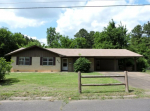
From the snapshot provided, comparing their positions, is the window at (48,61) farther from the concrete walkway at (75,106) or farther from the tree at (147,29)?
the tree at (147,29)

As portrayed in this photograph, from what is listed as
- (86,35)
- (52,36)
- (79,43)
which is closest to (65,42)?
(79,43)

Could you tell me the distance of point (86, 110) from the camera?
14.8 ft

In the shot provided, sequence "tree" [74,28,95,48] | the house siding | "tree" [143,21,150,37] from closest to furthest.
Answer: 1. the house siding
2. "tree" [143,21,150,37]
3. "tree" [74,28,95,48]

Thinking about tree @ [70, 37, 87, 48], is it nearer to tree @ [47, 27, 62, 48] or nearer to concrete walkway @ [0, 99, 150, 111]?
tree @ [47, 27, 62, 48]

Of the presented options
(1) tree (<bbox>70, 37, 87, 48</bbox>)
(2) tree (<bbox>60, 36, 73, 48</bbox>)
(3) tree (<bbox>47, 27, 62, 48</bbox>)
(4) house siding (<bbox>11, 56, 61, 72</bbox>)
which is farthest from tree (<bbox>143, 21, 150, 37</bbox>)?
(4) house siding (<bbox>11, 56, 61, 72</bbox>)

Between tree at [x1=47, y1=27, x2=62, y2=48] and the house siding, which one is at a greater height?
tree at [x1=47, y1=27, x2=62, y2=48]

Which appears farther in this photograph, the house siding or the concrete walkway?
the house siding

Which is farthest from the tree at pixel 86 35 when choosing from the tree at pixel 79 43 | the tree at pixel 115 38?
the tree at pixel 115 38

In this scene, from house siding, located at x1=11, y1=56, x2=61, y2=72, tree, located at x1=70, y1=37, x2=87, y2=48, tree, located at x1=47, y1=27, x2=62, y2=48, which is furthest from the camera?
tree, located at x1=47, y1=27, x2=62, y2=48

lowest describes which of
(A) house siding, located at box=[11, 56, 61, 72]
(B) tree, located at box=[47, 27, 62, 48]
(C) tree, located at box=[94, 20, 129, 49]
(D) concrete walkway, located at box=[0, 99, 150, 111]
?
(D) concrete walkway, located at box=[0, 99, 150, 111]

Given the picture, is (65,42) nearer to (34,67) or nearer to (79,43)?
(79,43)

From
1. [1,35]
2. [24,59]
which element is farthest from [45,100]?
[1,35]

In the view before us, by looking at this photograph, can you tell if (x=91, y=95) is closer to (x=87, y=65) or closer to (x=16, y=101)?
(x=16, y=101)

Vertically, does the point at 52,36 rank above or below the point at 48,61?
above
